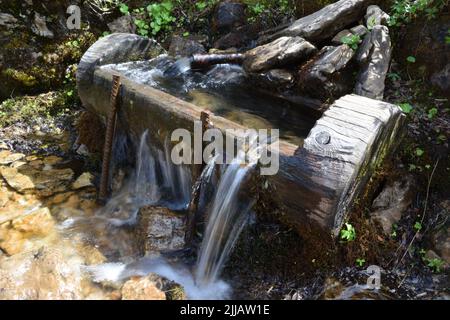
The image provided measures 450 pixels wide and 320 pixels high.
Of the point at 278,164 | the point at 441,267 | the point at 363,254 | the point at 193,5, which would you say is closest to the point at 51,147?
the point at 193,5

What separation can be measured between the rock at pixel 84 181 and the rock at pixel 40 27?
10.5ft

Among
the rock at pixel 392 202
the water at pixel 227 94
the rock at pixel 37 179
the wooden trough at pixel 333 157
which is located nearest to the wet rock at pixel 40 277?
the rock at pixel 37 179

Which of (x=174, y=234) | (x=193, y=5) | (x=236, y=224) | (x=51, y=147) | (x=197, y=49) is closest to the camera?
(x=236, y=224)

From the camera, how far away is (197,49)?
682 centimetres

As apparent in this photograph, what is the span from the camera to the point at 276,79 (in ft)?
17.0

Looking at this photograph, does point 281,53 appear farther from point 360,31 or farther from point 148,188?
point 148,188

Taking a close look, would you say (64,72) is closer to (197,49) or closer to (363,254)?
(197,49)

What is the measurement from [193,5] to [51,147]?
13.0 ft

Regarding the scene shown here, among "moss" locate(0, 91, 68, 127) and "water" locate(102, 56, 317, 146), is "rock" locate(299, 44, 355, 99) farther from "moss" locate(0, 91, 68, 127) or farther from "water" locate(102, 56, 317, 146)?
"moss" locate(0, 91, 68, 127)

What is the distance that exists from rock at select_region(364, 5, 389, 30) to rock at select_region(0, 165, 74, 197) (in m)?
4.70

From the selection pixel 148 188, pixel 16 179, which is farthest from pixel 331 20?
pixel 16 179

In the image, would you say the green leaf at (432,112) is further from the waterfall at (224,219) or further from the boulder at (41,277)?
the boulder at (41,277)

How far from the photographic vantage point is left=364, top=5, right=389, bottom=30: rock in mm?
4993

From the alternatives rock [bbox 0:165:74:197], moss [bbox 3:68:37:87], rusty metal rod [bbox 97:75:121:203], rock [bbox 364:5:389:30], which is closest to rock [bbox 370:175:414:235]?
rock [bbox 364:5:389:30]
